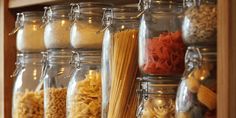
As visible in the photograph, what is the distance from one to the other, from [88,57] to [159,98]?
0.23 meters

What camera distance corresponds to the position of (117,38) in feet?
2.64

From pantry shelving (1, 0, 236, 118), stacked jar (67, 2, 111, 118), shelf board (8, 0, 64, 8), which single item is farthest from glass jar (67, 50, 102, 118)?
pantry shelving (1, 0, 236, 118)

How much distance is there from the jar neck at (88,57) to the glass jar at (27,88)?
161 mm

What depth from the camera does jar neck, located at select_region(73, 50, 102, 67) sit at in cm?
90

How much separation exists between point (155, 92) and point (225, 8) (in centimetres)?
21

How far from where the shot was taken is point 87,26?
90 cm

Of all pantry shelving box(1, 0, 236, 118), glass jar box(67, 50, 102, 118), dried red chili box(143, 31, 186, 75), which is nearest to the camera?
pantry shelving box(1, 0, 236, 118)

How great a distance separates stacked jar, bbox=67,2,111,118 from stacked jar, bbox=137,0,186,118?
15 centimetres

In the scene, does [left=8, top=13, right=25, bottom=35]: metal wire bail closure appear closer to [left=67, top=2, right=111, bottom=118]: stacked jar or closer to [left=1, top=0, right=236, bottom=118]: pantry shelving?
[left=67, top=2, right=111, bottom=118]: stacked jar

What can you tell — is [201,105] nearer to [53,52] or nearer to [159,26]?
[159,26]

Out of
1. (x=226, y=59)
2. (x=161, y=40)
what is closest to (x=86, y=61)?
(x=161, y=40)

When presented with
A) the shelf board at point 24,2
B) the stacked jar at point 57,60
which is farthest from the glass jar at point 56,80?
the shelf board at point 24,2

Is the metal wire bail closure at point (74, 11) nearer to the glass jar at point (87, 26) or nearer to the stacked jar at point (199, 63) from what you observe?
the glass jar at point (87, 26)
